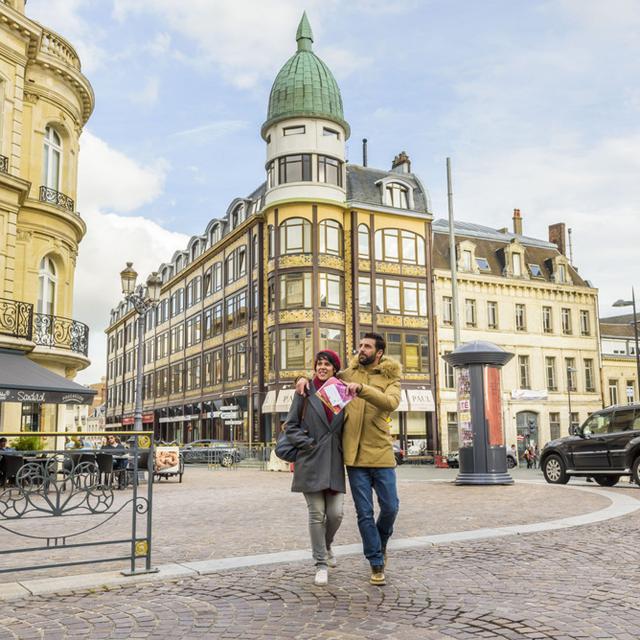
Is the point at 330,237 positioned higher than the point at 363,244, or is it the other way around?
the point at 330,237

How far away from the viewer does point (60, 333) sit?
65.2ft

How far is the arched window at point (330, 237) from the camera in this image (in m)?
40.1

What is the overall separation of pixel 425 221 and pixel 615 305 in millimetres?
14620

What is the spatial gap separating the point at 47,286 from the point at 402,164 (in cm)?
3116

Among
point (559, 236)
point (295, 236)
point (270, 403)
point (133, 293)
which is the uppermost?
point (559, 236)

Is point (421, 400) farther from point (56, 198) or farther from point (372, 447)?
point (372, 447)

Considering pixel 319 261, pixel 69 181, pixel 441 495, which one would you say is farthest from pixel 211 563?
pixel 319 261

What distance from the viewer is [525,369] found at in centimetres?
4638

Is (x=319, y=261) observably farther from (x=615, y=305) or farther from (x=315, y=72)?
(x=615, y=305)

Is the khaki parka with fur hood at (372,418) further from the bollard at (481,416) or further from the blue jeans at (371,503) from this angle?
the bollard at (481,416)

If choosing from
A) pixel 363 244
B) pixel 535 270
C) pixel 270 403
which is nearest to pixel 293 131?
pixel 363 244

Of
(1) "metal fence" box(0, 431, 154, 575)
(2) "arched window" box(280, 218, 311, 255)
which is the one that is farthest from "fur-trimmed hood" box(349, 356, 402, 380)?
(2) "arched window" box(280, 218, 311, 255)

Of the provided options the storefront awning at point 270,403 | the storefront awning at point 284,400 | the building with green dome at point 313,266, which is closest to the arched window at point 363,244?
the building with green dome at point 313,266

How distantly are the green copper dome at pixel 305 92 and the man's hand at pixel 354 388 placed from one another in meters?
35.4
